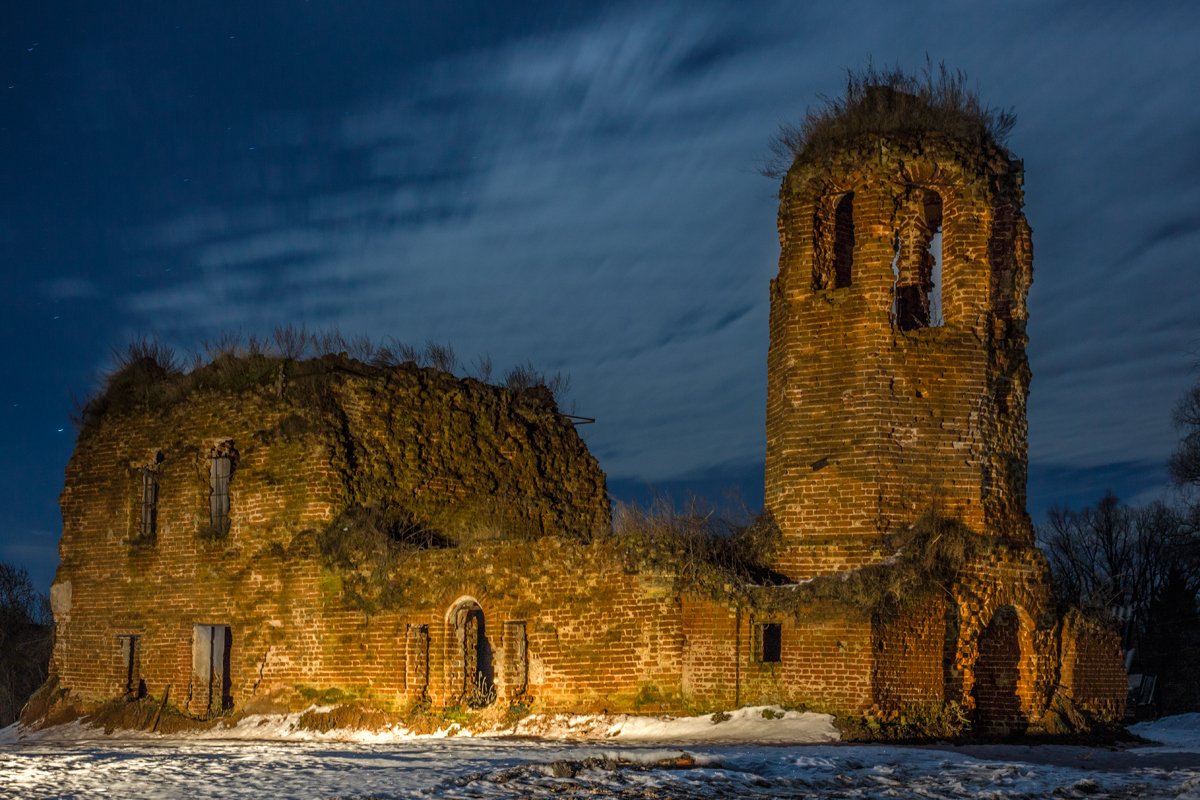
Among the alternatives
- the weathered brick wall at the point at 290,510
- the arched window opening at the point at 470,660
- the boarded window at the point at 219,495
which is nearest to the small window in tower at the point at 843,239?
the weathered brick wall at the point at 290,510

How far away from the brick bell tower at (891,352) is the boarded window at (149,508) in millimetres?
9012

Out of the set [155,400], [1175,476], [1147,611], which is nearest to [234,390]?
[155,400]

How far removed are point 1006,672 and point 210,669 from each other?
32.9 feet

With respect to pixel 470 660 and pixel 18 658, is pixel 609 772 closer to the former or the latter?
pixel 470 660

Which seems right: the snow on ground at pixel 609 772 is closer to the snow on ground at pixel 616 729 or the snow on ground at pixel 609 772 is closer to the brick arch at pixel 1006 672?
the snow on ground at pixel 616 729

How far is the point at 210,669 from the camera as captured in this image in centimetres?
1827

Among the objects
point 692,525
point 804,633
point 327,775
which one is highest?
point 692,525

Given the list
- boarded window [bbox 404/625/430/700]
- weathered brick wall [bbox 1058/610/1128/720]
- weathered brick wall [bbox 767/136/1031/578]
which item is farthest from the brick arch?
boarded window [bbox 404/625/430/700]

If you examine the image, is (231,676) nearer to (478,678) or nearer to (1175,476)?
(478,678)

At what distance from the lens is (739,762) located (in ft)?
36.1

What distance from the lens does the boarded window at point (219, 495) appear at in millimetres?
18797

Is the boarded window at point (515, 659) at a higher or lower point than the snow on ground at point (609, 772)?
higher

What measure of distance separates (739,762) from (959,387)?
18.9ft

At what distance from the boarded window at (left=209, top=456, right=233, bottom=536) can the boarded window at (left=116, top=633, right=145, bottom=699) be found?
6.59ft
